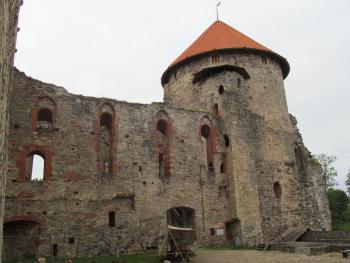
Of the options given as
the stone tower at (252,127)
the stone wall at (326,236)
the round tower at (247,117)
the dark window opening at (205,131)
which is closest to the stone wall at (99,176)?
the dark window opening at (205,131)

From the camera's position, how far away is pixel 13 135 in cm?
1443

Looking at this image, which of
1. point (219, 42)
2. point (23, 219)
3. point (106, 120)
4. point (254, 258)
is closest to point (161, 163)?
point (106, 120)

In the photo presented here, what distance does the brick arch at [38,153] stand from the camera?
14211 mm

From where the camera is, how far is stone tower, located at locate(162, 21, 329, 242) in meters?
19.1

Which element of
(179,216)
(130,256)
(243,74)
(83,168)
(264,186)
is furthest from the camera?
(243,74)

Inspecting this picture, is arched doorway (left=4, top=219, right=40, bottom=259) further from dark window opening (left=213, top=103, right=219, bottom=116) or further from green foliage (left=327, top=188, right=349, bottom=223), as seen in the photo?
green foliage (left=327, top=188, right=349, bottom=223)

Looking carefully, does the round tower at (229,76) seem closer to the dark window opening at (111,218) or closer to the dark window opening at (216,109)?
the dark window opening at (216,109)

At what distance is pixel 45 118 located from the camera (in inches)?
643

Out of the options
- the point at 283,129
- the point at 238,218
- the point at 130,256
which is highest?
the point at 283,129

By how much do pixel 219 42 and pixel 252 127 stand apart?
19.1 ft

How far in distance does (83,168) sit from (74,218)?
79.7 inches

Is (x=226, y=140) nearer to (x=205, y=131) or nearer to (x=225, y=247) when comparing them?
(x=205, y=131)

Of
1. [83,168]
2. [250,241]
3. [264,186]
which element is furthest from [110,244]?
[264,186]

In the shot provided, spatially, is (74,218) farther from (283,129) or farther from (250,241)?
(283,129)
